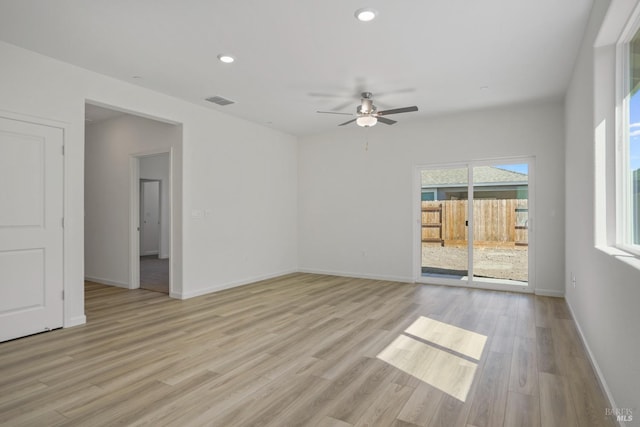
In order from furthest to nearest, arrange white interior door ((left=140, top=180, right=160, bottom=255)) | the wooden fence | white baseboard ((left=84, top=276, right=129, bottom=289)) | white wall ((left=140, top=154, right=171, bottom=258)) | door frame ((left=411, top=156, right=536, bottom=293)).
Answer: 1. white interior door ((left=140, top=180, right=160, bottom=255))
2. white wall ((left=140, top=154, right=171, bottom=258))
3. white baseboard ((left=84, top=276, right=129, bottom=289))
4. the wooden fence
5. door frame ((left=411, top=156, right=536, bottom=293))

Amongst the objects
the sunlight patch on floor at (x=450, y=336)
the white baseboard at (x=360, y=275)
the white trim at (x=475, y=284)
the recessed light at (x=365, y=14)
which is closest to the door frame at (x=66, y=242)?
the recessed light at (x=365, y=14)

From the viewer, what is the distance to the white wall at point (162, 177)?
965 centimetres

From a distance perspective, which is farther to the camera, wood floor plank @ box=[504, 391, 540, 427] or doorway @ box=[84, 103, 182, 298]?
doorway @ box=[84, 103, 182, 298]

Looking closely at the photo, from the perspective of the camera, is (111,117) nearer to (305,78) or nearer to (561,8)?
(305,78)

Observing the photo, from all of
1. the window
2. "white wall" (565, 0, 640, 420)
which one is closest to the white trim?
"white wall" (565, 0, 640, 420)

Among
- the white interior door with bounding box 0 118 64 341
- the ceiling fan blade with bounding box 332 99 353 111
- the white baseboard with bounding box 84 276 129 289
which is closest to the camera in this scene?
the white interior door with bounding box 0 118 64 341

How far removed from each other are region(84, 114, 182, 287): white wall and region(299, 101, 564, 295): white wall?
3.13m

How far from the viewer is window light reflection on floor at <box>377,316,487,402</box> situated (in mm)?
2625

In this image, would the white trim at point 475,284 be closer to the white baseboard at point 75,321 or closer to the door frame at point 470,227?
the door frame at point 470,227

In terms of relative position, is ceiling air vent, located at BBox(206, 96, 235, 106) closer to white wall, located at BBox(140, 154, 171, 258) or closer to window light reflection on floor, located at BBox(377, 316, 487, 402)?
window light reflection on floor, located at BBox(377, 316, 487, 402)

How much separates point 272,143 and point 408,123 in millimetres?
2589

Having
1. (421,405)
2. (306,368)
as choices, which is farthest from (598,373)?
(306,368)

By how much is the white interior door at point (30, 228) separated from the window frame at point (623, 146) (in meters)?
5.07

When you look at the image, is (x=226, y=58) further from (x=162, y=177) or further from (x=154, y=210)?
(x=154, y=210)
